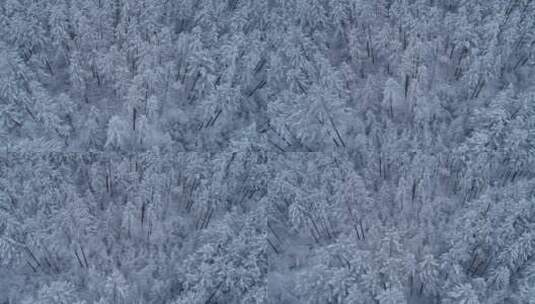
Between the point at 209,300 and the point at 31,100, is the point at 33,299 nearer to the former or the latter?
the point at 209,300

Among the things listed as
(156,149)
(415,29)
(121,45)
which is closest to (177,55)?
(121,45)

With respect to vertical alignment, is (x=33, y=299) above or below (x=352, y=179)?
below

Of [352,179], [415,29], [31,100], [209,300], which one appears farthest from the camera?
[415,29]

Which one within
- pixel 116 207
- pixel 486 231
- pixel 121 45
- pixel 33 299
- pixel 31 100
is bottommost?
pixel 33 299

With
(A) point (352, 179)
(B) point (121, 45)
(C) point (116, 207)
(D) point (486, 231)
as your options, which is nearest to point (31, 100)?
(B) point (121, 45)

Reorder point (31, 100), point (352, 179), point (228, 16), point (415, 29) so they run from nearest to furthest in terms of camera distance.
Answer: point (352, 179) → point (31, 100) → point (415, 29) → point (228, 16)

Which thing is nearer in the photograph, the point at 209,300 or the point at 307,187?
the point at 209,300
